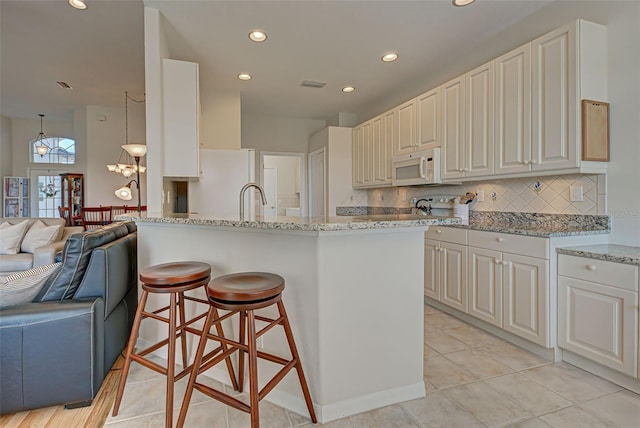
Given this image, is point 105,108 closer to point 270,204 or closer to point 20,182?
point 20,182

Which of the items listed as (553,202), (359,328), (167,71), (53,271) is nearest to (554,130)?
(553,202)

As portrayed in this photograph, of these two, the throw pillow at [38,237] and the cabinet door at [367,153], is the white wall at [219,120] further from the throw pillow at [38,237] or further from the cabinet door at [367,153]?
the throw pillow at [38,237]

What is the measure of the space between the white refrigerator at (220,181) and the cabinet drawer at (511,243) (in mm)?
2427

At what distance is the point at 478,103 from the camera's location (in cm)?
292

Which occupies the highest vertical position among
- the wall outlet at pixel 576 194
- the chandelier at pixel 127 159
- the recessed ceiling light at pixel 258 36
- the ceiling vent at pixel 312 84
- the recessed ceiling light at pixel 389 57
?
the ceiling vent at pixel 312 84

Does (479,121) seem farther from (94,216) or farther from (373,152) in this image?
(94,216)

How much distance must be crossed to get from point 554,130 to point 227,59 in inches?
123

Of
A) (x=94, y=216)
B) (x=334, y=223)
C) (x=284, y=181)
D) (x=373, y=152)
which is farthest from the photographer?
(x=284, y=181)

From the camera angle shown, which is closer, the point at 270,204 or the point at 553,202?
the point at 553,202

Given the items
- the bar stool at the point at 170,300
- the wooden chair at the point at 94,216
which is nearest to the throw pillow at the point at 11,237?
the wooden chair at the point at 94,216

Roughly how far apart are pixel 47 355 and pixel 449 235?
3.07 metres

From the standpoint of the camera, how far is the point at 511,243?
2461 mm

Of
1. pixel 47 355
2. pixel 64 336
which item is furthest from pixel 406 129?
pixel 47 355

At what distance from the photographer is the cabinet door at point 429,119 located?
135 inches
